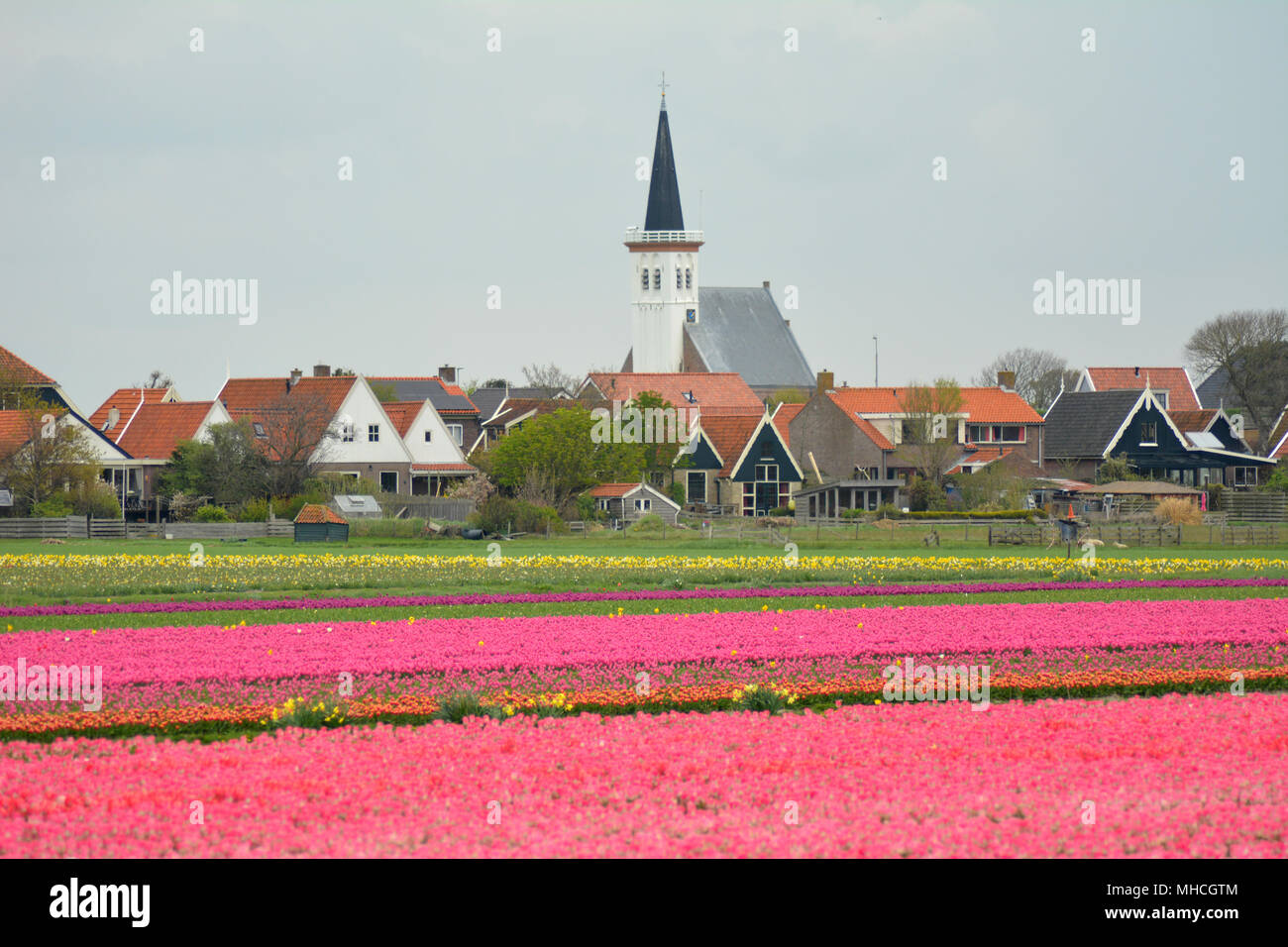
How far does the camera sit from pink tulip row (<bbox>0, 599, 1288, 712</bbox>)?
1747cm

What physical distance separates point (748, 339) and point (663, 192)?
14738mm

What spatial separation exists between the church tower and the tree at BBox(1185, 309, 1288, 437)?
43070 millimetres

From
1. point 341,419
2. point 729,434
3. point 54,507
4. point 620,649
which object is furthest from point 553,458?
point 620,649

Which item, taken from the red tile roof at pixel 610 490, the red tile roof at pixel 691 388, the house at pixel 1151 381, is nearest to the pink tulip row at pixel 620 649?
the red tile roof at pixel 610 490

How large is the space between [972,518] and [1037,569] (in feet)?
83.1

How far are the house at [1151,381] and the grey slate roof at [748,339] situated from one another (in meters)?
29.6

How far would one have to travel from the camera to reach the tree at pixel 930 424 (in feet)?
254

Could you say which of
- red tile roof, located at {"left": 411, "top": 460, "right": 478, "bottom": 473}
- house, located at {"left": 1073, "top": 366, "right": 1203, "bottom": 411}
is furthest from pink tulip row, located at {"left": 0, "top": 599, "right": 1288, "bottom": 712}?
house, located at {"left": 1073, "top": 366, "right": 1203, "bottom": 411}

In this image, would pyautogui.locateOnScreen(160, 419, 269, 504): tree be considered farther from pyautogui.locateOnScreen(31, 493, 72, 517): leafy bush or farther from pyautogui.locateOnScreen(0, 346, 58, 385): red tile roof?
pyautogui.locateOnScreen(0, 346, 58, 385): red tile roof

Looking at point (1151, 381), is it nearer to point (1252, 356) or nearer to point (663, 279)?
point (1252, 356)

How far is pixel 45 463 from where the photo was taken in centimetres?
6059

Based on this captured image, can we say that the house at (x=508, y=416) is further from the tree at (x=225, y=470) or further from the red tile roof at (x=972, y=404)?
the tree at (x=225, y=470)

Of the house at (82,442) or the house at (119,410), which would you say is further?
the house at (119,410)
